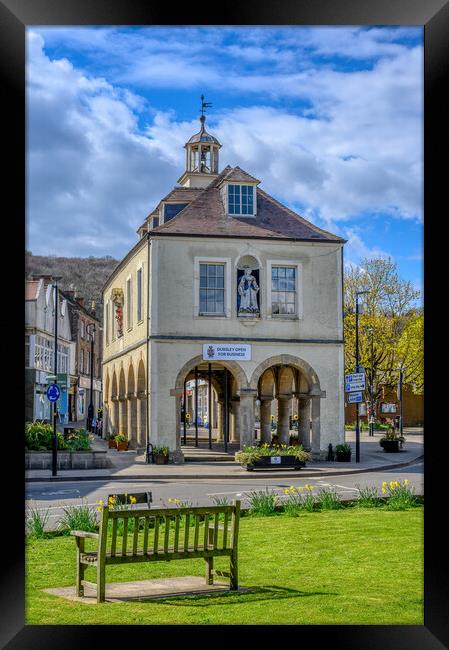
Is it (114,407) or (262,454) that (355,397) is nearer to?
(262,454)

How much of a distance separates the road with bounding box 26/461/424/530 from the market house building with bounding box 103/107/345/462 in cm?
679

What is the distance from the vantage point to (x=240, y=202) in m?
34.6

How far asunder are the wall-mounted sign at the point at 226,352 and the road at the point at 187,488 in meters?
7.36

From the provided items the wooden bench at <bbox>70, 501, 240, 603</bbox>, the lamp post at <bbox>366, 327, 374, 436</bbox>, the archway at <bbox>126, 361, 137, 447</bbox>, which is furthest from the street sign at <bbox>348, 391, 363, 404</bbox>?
the wooden bench at <bbox>70, 501, 240, 603</bbox>

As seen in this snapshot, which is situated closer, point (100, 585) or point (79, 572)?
point (100, 585)

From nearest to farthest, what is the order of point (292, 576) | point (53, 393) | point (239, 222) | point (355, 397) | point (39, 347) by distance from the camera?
point (292, 576) → point (53, 393) → point (355, 397) → point (239, 222) → point (39, 347)

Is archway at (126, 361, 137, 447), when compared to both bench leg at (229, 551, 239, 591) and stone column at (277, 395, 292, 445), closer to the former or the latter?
stone column at (277, 395, 292, 445)

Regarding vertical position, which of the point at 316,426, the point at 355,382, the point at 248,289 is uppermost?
the point at 248,289

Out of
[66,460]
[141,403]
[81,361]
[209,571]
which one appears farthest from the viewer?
[81,361]

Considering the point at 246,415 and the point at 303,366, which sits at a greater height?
the point at 303,366

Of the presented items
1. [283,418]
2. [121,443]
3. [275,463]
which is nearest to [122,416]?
[121,443]

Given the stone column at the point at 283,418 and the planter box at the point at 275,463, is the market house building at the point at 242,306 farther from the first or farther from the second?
the planter box at the point at 275,463
